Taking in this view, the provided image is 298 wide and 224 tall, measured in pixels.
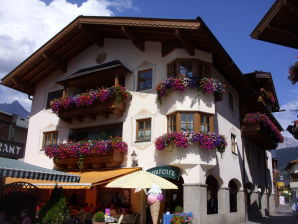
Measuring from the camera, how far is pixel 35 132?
70.8 feet

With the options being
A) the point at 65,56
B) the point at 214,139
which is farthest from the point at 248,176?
the point at 65,56

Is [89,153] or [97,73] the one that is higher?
[97,73]

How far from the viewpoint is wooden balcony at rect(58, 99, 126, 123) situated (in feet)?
56.4

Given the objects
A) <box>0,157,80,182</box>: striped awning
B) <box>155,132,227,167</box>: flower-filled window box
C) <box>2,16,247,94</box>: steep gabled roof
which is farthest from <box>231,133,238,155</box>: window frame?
<box>0,157,80,182</box>: striped awning

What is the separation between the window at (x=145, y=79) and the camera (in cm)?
1759

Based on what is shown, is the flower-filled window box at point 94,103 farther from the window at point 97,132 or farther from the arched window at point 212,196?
the arched window at point 212,196

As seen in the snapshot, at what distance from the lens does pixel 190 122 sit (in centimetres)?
1569

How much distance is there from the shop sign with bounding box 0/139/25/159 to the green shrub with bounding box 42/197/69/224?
6.56 feet

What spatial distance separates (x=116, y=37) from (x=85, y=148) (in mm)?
6948

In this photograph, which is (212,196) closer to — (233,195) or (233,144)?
(233,195)

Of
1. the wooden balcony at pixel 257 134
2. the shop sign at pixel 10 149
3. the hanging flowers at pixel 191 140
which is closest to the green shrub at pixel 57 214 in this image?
Result: the shop sign at pixel 10 149

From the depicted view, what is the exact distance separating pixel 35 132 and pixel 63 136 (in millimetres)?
2830

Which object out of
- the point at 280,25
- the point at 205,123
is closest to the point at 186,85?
the point at 205,123

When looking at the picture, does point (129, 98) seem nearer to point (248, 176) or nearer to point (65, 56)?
point (65, 56)
